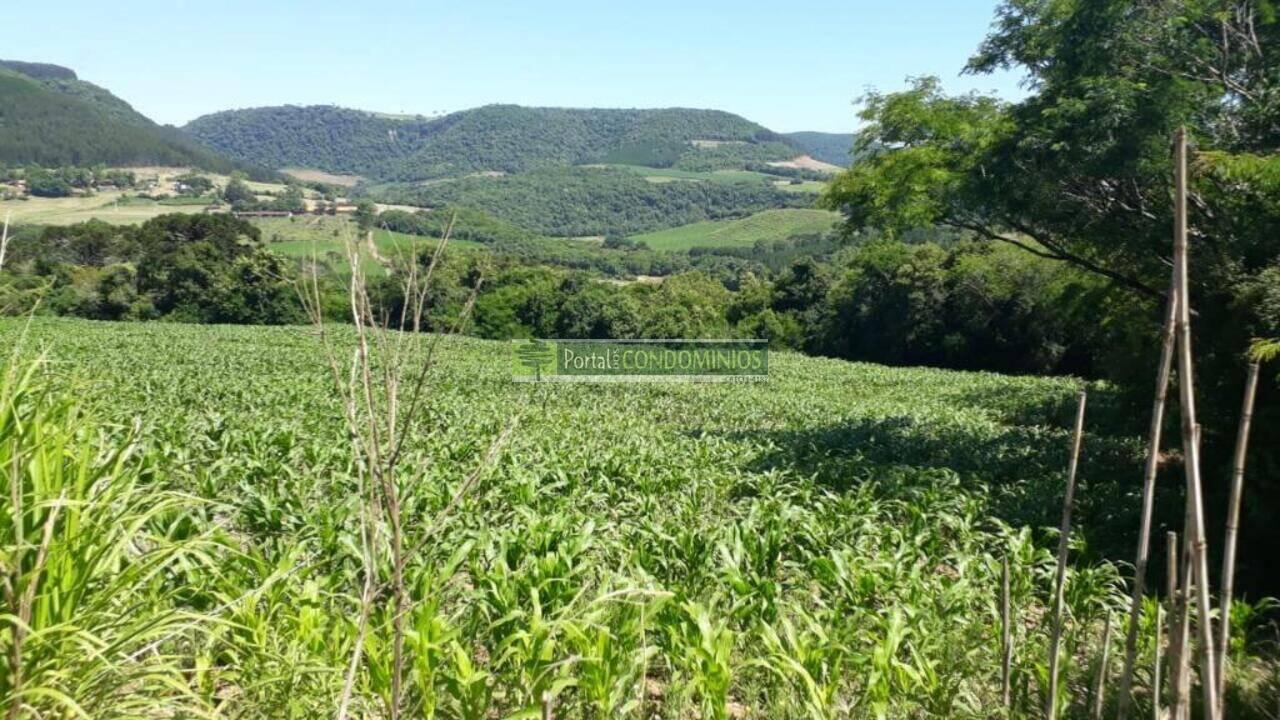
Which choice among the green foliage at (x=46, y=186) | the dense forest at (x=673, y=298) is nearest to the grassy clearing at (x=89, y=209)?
the green foliage at (x=46, y=186)

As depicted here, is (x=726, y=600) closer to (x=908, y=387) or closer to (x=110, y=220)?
(x=908, y=387)

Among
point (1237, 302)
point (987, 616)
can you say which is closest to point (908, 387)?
point (1237, 302)

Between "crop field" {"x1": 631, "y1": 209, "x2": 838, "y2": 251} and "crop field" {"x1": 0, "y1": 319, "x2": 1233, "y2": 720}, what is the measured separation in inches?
5272

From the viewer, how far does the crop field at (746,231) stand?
145 metres

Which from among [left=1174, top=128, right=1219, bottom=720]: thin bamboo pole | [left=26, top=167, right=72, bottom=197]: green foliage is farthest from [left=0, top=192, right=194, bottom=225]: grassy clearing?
[left=1174, top=128, right=1219, bottom=720]: thin bamboo pole

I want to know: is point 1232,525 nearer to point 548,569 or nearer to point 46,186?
point 548,569

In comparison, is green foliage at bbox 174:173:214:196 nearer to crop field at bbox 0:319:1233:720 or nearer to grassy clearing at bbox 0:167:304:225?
grassy clearing at bbox 0:167:304:225

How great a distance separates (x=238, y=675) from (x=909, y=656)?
3.58m

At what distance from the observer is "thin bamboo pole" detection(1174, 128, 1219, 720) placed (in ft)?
4.48

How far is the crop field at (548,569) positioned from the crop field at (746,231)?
13391 cm

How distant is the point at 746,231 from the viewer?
153125 mm

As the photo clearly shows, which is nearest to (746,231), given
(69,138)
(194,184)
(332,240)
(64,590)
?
(194,184)

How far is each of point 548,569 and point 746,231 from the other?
153 m

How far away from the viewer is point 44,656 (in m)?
2.13
